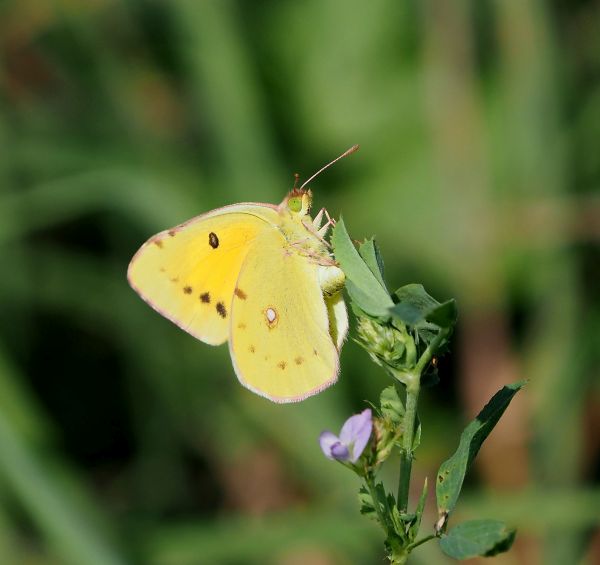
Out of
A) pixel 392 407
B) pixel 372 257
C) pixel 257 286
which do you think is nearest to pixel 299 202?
pixel 257 286

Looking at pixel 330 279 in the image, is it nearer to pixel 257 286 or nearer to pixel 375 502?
pixel 257 286

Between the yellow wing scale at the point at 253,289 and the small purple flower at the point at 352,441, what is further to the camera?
the yellow wing scale at the point at 253,289

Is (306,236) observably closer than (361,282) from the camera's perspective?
No

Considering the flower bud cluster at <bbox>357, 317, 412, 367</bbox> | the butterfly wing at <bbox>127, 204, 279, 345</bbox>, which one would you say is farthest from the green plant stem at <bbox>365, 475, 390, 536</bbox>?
the butterfly wing at <bbox>127, 204, 279, 345</bbox>

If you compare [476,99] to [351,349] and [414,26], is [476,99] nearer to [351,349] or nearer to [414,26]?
[414,26]

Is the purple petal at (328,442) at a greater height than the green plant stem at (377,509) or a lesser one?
greater

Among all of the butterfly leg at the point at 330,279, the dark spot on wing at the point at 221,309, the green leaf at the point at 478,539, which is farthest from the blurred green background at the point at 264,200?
the green leaf at the point at 478,539

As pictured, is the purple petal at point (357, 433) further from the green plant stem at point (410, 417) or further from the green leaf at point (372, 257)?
the green leaf at point (372, 257)
